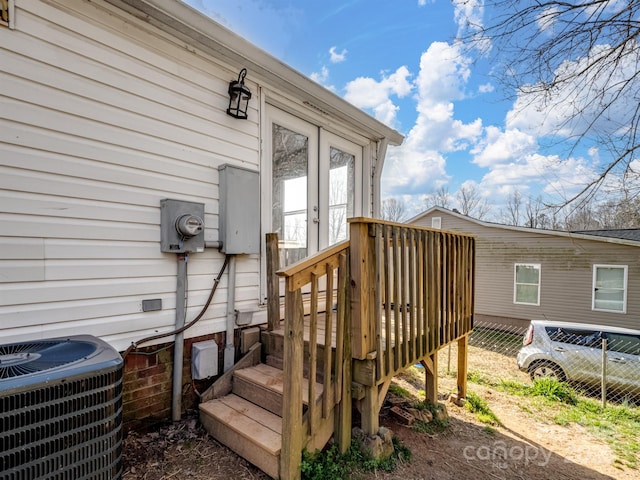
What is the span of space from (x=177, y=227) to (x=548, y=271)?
12.4 m

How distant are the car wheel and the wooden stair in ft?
20.9

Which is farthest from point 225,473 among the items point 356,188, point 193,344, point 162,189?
point 356,188

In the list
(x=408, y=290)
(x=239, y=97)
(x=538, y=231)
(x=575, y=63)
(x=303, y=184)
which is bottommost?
(x=408, y=290)

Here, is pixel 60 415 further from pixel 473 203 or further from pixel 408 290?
pixel 473 203

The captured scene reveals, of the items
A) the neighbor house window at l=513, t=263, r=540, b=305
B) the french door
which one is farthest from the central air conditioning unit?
the neighbor house window at l=513, t=263, r=540, b=305

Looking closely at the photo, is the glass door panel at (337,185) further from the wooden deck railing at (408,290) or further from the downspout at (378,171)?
the wooden deck railing at (408,290)

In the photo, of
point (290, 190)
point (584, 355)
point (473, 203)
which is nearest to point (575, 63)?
point (290, 190)

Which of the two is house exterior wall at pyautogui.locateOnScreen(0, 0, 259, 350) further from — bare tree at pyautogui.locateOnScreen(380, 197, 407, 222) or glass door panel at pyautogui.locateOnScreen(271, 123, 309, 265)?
bare tree at pyautogui.locateOnScreen(380, 197, 407, 222)

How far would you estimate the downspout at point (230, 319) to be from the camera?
2.83m

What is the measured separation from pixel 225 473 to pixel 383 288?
170cm

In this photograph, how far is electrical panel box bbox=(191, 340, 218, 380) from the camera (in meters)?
2.61

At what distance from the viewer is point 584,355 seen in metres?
6.18

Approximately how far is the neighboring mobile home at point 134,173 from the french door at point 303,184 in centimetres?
6

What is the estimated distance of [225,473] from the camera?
2064 mm
